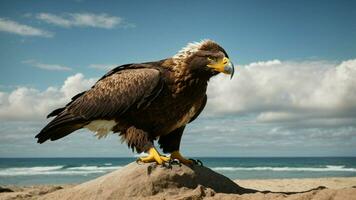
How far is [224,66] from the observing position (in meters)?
6.98

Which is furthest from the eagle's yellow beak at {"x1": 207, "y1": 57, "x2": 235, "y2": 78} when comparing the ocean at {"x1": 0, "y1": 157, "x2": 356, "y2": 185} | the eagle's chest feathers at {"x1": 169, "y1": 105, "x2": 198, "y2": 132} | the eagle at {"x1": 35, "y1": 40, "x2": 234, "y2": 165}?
the ocean at {"x1": 0, "y1": 157, "x2": 356, "y2": 185}

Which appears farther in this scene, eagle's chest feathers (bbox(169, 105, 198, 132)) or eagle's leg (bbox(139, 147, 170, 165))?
eagle's chest feathers (bbox(169, 105, 198, 132))

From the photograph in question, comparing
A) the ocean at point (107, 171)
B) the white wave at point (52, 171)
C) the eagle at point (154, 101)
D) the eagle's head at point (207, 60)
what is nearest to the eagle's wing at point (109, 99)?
the eagle at point (154, 101)

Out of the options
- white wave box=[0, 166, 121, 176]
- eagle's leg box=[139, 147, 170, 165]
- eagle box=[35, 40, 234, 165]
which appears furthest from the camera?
white wave box=[0, 166, 121, 176]

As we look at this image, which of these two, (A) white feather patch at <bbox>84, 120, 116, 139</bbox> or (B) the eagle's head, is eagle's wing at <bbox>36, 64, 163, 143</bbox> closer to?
(A) white feather patch at <bbox>84, 120, 116, 139</bbox>

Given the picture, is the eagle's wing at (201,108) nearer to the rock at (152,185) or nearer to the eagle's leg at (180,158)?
the eagle's leg at (180,158)

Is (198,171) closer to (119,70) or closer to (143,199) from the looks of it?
(143,199)

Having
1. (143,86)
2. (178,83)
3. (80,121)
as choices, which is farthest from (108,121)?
(178,83)

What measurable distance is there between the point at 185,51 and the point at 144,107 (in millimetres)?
1176

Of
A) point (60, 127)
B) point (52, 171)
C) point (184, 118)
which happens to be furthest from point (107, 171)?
point (184, 118)

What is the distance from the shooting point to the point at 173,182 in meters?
6.67

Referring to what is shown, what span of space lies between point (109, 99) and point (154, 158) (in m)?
1.41

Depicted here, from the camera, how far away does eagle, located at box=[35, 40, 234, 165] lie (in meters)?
7.12

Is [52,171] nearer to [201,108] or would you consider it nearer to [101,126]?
[101,126]
